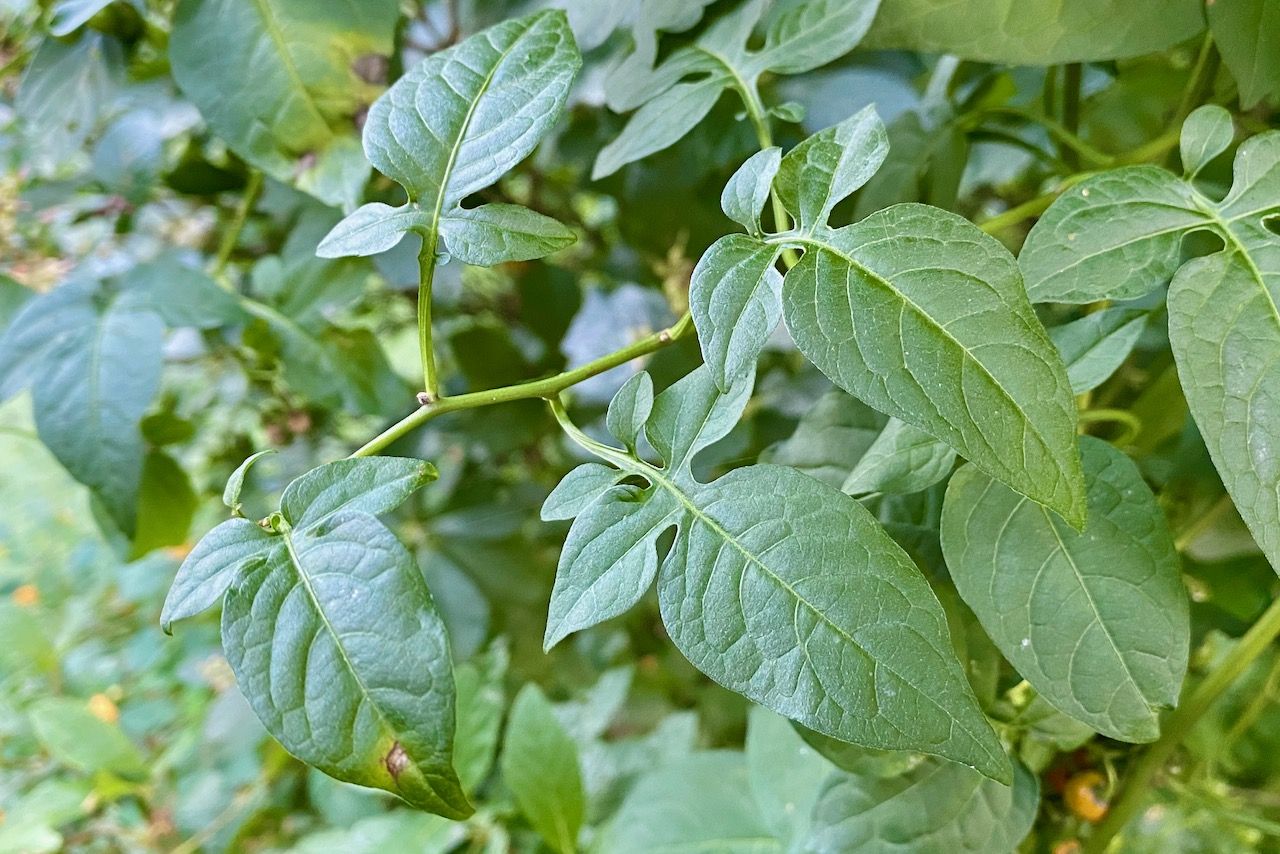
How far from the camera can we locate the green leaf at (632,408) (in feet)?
1.04

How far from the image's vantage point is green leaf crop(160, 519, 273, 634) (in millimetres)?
271

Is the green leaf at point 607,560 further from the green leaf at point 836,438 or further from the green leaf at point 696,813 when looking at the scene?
the green leaf at point 696,813

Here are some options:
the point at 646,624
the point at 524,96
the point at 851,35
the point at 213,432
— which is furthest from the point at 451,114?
the point at 213,432

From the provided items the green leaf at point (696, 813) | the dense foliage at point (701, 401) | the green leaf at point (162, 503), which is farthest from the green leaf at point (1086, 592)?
the green leaf at point (162, 503)

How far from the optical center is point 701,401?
0.31m

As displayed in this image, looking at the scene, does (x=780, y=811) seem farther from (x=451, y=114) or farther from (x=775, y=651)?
(x=451, y=114)

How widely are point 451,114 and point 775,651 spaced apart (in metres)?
0.24

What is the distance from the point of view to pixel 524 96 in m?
0.33

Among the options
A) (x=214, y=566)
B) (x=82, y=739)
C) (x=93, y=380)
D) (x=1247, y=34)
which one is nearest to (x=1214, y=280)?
(x=1247, y=34)

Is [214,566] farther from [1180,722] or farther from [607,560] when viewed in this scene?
[1180,722]

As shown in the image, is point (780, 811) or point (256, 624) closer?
point (256, 624)

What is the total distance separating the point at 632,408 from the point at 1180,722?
34cm

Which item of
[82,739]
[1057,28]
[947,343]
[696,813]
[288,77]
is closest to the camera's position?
[947,343]

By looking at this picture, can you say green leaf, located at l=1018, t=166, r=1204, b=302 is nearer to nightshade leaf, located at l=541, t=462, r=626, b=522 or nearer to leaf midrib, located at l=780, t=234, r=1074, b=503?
leaf midrib, located at l=780, t=234, r=1074, b=503
